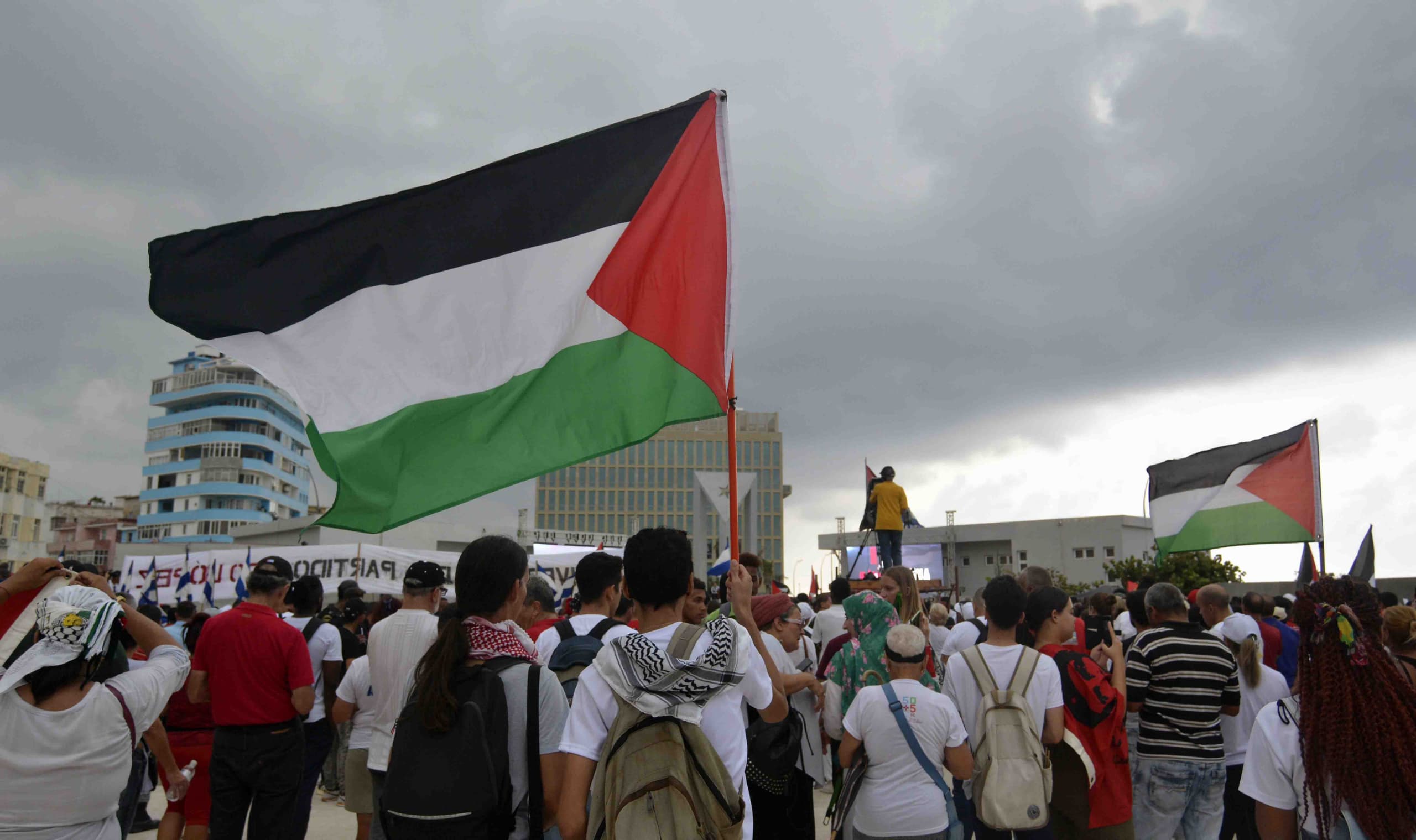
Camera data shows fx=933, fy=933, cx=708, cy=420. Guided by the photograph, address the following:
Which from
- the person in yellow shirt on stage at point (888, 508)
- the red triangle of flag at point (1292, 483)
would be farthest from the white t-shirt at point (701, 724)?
the red triangle of flag at point (1292, 483)

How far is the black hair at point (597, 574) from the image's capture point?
437 cm

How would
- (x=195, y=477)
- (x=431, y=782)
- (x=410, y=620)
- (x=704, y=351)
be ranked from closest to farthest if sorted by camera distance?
(x=431, y=782) < (x=704, y=351) < (x=410, y=620) < (x=195, y=477)

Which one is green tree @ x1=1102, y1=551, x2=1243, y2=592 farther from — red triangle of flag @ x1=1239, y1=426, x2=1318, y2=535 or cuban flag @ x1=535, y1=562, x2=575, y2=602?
red triangle of flag @ x1=1239, y1=426, x2=1318, y2=535

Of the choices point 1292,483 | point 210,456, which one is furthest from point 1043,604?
point 210,456

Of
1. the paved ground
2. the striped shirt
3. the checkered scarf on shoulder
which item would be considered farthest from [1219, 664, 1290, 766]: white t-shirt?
the checkered scarf on shoulder

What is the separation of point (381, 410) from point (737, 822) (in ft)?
9.94

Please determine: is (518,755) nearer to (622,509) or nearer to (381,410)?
(381,410)

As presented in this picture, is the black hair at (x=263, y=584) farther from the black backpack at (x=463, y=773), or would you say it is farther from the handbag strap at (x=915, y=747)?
the handbag strap at (x=915, y=747)

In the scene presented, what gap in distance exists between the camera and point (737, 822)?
2779 mm

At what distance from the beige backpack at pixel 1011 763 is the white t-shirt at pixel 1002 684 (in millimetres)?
37

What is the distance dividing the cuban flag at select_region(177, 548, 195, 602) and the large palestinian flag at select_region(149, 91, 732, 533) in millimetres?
16927

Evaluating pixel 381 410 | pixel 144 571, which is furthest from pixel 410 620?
pixel 144 571

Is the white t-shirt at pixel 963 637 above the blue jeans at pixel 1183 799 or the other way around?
above

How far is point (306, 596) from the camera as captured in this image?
22.3 feet
